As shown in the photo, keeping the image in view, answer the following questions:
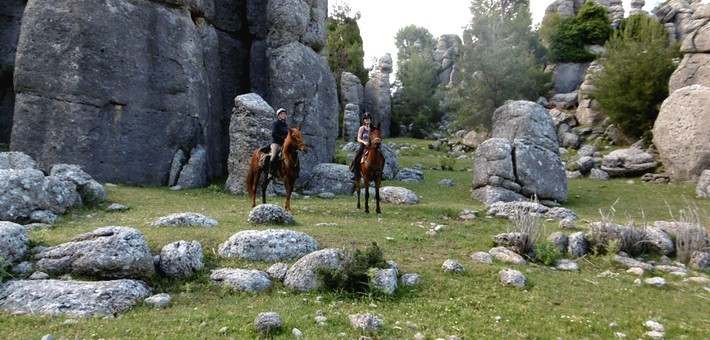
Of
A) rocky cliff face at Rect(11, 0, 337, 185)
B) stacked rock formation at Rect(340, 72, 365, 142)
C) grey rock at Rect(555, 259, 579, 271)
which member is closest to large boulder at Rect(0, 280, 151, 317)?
grey rock at Rect(555, 259, 579, 271)

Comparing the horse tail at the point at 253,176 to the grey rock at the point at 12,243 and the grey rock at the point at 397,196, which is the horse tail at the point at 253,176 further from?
the grey rock at the point at 12,243

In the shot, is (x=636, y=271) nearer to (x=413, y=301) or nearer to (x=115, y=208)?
(x=413, y=301)

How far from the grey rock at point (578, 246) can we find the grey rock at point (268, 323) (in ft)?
26.1

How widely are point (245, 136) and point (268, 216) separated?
9.36m

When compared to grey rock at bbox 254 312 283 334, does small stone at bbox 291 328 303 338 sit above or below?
Answer: below

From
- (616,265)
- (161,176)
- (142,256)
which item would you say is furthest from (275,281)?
(161,176)

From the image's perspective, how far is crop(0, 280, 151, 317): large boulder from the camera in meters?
6.84

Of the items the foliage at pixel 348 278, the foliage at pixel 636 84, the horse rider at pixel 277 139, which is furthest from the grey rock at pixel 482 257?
the foliage at pixel 636 84

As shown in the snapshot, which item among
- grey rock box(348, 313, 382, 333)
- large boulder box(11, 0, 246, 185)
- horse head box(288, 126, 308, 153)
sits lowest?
grey rock box(348, 313, 382, 333)

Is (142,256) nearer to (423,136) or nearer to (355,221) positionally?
(355,221)

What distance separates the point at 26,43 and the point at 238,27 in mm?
11805

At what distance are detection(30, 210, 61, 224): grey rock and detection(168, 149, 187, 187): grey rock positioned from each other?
9.41 m

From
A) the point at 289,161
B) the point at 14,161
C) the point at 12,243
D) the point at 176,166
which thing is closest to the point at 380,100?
the point at 176,166

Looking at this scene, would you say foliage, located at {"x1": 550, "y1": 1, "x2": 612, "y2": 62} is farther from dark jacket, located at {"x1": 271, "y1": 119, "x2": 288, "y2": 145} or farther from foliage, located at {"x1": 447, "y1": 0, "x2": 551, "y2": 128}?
dark jacket, located at {"x1": 271, "y1": 119, "x2": 288, "y2": 145}
